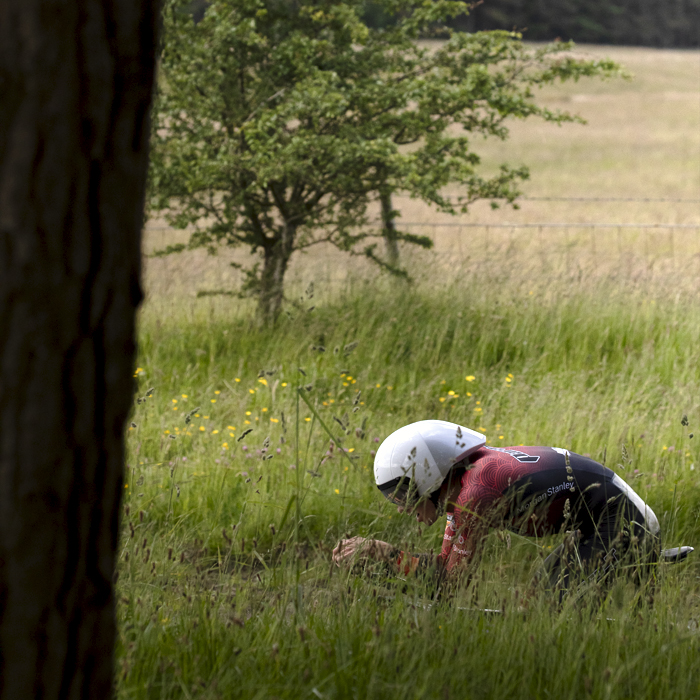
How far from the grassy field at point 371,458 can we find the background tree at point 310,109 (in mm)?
729

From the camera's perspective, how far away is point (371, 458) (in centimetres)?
436

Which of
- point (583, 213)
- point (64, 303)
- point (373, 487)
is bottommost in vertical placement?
point (373, 487)

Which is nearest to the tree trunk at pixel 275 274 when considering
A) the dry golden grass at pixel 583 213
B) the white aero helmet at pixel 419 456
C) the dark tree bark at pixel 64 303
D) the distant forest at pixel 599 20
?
the dry golden grass at pixel 583 213

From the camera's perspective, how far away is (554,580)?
291 centimetres

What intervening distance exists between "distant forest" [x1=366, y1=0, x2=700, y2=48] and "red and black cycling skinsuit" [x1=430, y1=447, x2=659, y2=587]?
136 ft

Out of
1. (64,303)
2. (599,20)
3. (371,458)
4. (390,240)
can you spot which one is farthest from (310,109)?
(599,20)

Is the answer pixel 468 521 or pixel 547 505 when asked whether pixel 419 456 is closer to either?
pixel 468 521

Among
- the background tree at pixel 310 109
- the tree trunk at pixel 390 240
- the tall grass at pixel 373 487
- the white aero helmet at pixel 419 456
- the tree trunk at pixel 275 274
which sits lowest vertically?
the tall grass at pixel 373 487

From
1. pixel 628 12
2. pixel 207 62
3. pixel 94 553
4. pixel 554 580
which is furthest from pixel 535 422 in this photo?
pixel 628 12

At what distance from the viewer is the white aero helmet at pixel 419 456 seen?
118 inches

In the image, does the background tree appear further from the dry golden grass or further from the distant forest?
the distant forest

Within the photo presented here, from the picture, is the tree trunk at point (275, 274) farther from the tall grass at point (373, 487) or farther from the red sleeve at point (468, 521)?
the red sleeve at point (468, 521)

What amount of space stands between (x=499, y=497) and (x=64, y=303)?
2038mm

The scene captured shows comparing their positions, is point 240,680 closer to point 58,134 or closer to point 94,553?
point 94,553
